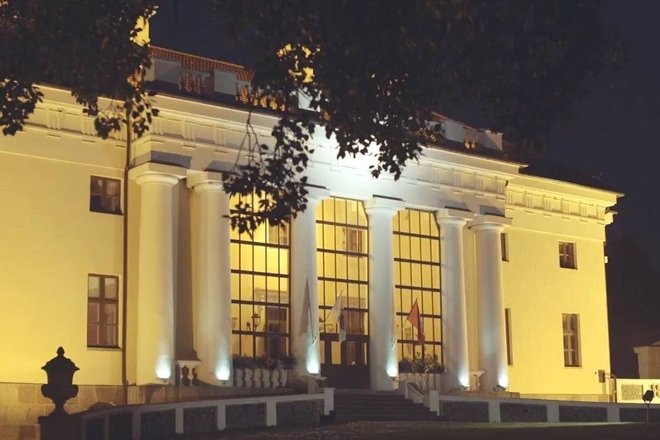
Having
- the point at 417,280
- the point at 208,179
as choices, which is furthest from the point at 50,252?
the point at 417,280

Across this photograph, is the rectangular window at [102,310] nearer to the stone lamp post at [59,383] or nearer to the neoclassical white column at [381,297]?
the stone lamp post at [59,383]

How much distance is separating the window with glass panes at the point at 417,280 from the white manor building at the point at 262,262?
6cm

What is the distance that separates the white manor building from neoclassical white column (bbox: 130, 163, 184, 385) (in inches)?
2.1

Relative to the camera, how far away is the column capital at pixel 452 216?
4338cm

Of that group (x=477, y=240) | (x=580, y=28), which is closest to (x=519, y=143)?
(x=580, y=28)

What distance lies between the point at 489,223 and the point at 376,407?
30.9 feet

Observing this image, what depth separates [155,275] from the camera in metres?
36.0

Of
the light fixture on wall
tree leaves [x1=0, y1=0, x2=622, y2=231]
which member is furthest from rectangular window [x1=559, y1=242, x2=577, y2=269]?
tree leaves [x1=0, y1=0, x2=622, y2=231]

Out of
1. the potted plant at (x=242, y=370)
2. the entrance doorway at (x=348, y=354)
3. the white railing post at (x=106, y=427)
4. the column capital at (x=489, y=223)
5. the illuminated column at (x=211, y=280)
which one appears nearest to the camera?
the white railing post at (x=106, y=427)

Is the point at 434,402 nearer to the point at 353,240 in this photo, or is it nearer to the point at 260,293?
the point at 260,293

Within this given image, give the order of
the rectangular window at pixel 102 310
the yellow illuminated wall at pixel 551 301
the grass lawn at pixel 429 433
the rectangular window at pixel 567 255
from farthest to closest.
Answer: the rectangular window at pixel 567 255 < the yellow illuminated wall at pixel 551 301 < the rectangular window at pixel 102 310 < the grass lawn at pixel 429 433


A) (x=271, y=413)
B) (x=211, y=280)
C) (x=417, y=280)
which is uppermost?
(x=417, y=280)

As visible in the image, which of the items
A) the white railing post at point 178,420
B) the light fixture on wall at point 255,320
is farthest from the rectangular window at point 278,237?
the white railing post at point 178,420

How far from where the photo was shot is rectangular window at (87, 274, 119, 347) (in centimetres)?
3594
